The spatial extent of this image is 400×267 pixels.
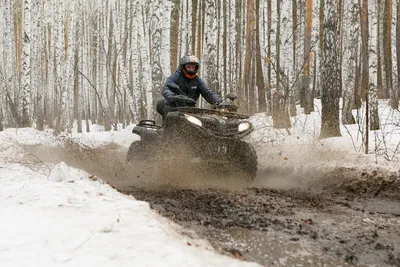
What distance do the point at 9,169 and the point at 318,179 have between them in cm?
528

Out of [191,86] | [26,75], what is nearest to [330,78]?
[191,86]

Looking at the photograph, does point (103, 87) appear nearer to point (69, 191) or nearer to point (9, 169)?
point (9, 169)

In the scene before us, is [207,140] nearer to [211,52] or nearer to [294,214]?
[294,214]

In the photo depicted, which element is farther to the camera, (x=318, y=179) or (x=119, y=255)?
(x=318, y=179)

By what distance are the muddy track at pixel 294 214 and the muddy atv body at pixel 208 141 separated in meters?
0.32

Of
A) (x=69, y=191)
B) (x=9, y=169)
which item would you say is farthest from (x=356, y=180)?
(x=9, y=169)

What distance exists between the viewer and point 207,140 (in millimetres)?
5785

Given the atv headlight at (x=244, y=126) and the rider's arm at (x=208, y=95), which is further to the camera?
the rider's arm at (x=208, y=95)

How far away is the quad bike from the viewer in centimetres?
580

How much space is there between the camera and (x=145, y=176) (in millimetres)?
6688

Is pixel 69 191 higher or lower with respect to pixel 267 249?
higher

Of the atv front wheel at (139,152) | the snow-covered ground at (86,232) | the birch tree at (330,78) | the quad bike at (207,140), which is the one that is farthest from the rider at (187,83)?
the birch tree at (330,78)

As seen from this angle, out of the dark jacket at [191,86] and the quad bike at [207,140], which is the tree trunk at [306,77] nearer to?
the dark jacket at [191,86]

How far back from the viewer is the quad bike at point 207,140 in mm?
5805
